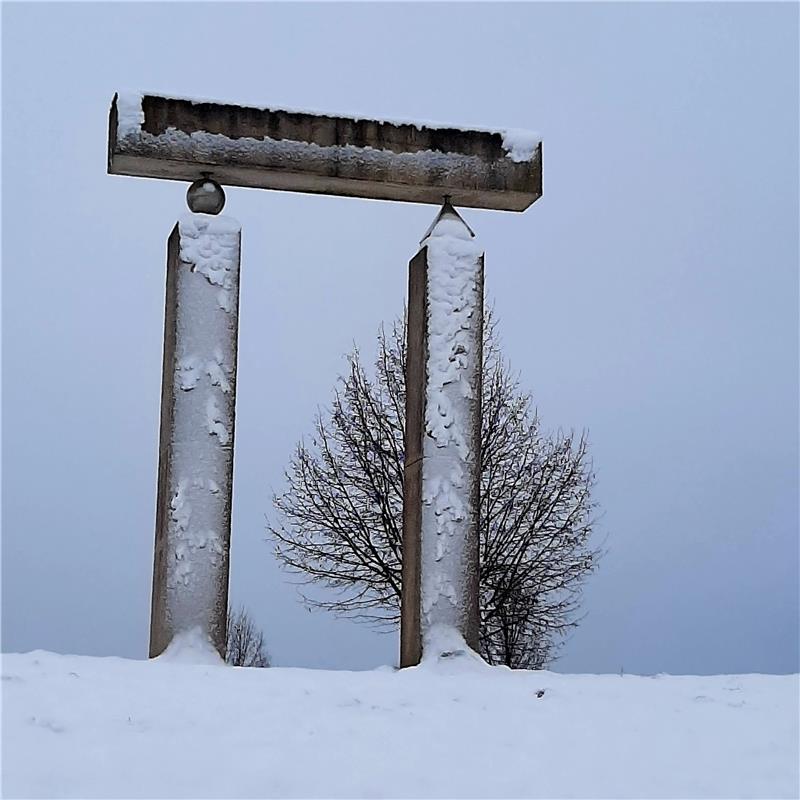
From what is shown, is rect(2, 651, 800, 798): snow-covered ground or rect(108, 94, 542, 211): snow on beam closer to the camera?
rect(2, 651, 800, 798): snow-covered ground

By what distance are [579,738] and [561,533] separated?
1002 centimetres

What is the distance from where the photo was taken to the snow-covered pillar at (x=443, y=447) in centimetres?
841

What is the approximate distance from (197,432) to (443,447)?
1.61 meters

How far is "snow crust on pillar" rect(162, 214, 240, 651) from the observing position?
812 centimetres

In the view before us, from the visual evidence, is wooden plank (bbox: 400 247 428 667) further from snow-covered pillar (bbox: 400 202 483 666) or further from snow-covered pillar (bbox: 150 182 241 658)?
snow-covered pillar (bbox: 150 182 241 658)

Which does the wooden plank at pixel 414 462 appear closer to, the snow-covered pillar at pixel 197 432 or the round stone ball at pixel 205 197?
the snow-covered pillar at pixel 197 432

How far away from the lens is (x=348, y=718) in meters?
6.02

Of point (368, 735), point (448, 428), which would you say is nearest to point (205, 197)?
point (448, 428)

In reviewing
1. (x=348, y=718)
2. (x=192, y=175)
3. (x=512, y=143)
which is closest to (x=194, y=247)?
(x=192, y=175)

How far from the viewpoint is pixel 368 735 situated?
228 inches

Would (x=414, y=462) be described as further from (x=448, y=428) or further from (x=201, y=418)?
(x=201, y=418)

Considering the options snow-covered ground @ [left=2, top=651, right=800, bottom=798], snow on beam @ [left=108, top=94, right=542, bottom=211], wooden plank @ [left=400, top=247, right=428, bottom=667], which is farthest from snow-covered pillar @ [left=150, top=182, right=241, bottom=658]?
wooden plank @ [left=400, top=247, right=428, bottom=667]

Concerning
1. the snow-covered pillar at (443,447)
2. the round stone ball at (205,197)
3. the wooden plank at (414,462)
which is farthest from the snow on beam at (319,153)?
the wooden plank at (414,462)

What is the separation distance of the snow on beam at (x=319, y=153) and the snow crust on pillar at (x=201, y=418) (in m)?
0.44
